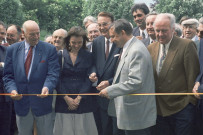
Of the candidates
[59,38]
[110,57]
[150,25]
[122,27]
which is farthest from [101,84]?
[59,38]

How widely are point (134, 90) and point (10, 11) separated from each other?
28.8 metres

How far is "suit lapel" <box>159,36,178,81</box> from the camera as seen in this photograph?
17.2ft

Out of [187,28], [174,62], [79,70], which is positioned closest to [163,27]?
[174,62]

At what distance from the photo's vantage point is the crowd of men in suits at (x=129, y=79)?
5.04m

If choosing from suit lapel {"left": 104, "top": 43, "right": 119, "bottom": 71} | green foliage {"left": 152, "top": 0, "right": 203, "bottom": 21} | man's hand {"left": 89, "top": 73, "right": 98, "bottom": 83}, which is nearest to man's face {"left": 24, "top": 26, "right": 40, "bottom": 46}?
man's hand {"left": 89, "top": 73, "right": 98, "bottom": 83}

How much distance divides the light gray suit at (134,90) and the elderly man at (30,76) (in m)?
1.30

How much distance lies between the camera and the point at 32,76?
5785mm

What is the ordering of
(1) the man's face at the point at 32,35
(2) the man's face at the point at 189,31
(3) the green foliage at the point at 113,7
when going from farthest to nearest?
1. (3) the green foliage at the point at 113,7
2. (2) the man's face at the point at 189,31
3. (1) the man's face at the point at 32,35

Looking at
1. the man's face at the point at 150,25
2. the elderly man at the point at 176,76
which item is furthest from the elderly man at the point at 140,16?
the elderly man at the point at 176,76

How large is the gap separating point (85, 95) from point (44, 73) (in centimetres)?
90

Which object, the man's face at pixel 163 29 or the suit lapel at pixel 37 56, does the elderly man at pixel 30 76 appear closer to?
the suit lapel at pixel 37 56

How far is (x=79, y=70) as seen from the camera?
20.8 feet

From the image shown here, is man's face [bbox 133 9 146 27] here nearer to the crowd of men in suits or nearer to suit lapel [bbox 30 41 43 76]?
the crowd of men in suits

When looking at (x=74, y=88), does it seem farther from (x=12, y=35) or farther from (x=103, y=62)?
(x=12, y=35)
